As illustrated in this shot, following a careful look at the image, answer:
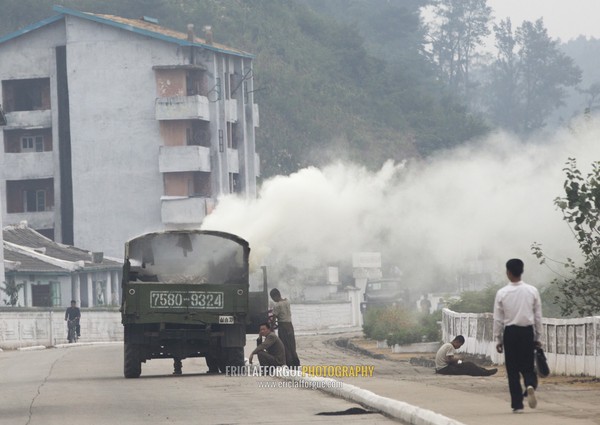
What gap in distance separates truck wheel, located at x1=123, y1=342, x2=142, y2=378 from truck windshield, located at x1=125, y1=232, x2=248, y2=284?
61.0 inches

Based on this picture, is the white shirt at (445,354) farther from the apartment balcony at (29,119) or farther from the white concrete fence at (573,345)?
the apartment balcony at (29,119)

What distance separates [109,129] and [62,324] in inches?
980

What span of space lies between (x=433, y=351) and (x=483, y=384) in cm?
2206

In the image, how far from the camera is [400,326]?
5256 cm

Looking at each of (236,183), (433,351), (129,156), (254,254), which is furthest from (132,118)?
(254,254)

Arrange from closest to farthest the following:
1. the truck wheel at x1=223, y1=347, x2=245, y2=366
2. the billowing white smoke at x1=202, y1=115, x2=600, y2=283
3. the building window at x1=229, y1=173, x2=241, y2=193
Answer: the truck wheel at x1=223, y1=347, x2=245, y2=366 → the billowing white smoke at x1=202, y1=115, x2=600, y2=283 → the building window at x1=229, y1=173, x2=241, y2=193

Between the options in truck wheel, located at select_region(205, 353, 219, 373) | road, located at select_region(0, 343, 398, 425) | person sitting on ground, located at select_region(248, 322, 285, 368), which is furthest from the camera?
truck wheel, located at select_region(205, 353, 219, 373)

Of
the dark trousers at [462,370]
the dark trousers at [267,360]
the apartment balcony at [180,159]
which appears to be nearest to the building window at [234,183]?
the apartment balcony at [180,159]

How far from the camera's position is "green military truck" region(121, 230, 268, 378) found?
27.2 m

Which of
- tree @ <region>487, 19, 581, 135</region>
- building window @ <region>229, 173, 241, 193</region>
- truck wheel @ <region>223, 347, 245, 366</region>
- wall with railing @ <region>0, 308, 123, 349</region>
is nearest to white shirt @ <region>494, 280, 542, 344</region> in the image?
truck wheel @ <region>223, 347, 245, 366</region>

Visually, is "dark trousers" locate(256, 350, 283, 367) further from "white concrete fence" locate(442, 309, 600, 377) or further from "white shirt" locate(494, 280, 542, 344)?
"white shirt" locate(494, 280, 542, 344)

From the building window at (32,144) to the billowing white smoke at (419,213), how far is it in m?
15.8

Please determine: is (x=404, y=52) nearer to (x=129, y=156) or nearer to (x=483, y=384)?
(x=129, y=156)

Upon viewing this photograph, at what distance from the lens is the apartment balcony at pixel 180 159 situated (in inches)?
3273
